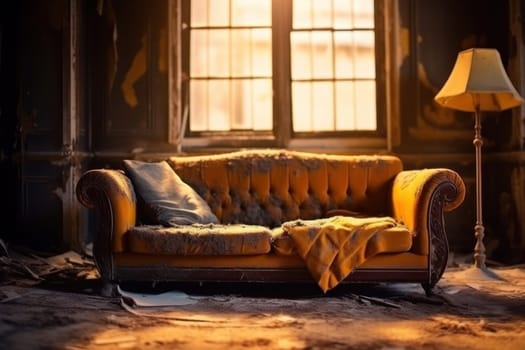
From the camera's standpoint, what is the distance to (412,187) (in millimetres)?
3416

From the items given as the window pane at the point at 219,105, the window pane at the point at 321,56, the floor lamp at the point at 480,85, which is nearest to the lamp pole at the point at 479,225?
the floor lamp at the point at 480,85

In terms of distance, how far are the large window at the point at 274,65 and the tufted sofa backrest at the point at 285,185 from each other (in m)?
0.91

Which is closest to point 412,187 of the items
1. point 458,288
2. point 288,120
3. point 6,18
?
point 458,288

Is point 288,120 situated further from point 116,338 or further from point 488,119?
point 116,338

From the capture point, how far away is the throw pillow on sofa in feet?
11.7

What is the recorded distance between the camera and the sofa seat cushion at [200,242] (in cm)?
327

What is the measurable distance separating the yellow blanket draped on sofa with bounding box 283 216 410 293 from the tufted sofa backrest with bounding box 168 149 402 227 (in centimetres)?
69

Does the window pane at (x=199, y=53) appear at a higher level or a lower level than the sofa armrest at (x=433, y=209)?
higher

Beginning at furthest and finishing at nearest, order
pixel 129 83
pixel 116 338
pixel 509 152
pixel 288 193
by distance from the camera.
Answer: pixel 129 83 → pixel 509 152 → pixel 288 193 → pixel 116 338

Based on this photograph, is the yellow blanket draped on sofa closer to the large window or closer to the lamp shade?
the lamp shade

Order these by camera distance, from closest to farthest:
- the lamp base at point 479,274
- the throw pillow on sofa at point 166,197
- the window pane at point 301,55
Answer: the throw pillow on sofa at point 166,197 → the lamp base at point 479,274 → the window pane at point 301,55

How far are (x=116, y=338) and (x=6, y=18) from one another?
3.31m

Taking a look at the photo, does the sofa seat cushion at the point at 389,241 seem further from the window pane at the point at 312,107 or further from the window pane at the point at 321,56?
the window pane at the point at 321,56

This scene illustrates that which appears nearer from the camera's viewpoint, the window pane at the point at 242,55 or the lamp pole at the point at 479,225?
the lamp pole at the point at 479,225
